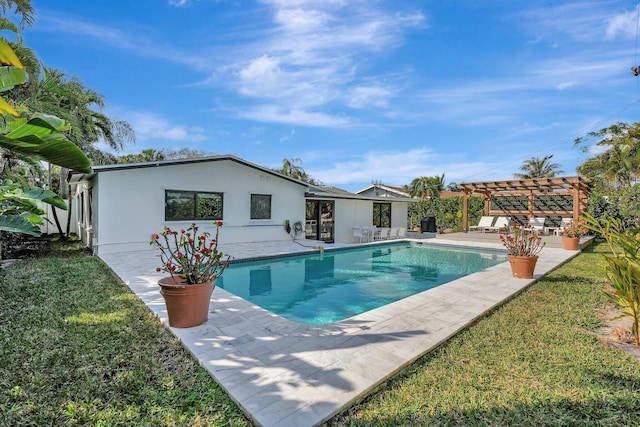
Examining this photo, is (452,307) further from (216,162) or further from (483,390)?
(216,162)

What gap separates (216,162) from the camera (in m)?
14.0

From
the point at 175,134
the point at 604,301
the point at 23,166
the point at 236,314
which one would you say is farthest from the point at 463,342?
the point at 175,134

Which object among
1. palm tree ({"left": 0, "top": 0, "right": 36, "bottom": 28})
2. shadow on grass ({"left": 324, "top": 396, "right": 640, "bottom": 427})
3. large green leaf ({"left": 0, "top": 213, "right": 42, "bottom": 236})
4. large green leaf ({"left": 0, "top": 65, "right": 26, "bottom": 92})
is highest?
palm tree ({"left": 0, "top": 0, "right": 36, "bottom": 28})

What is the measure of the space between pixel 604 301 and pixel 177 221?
43.8 feet

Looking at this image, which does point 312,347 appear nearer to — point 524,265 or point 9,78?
point 9,78

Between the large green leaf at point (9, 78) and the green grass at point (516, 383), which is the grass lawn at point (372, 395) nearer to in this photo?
the green grass at point (516, 383)

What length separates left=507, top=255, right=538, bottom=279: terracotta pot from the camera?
7.87 meters

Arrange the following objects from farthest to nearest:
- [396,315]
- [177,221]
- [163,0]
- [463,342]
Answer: [177,221], [163,0], [396,315], [463,342]

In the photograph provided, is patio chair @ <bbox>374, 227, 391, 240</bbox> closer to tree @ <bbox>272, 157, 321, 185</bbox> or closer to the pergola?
the pergola

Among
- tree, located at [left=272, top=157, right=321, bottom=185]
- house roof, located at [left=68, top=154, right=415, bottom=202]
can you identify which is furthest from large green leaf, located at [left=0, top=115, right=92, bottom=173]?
tree, located at [left=272, top=157, right=321, bottom=185]

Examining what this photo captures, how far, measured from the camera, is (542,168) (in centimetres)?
4056

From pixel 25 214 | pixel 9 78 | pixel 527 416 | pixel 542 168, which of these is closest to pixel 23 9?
pixel 25 214

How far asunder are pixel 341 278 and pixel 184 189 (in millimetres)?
7674

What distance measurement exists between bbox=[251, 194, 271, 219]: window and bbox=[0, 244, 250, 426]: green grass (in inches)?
369
